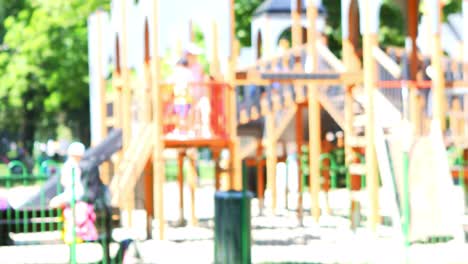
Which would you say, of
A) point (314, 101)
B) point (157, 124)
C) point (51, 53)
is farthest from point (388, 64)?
point (51, 53)

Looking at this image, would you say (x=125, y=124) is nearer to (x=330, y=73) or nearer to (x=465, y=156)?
(x=330, y=73)

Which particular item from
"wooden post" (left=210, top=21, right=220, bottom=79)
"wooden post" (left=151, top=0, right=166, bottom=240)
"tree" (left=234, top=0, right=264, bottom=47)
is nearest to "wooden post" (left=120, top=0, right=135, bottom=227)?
"wooden post" (left=210, top=21, right=220, bottom=79)

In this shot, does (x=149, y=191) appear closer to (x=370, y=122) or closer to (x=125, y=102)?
(x=125, y=102)

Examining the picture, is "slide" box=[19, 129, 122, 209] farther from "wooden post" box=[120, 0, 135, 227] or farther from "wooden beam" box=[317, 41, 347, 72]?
"wooden beam" box=[317, 41, 347, 72]

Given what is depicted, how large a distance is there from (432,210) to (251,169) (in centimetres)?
1007

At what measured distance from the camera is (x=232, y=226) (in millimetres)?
9539

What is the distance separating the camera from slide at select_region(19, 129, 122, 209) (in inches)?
418

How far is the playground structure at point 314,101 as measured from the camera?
1316 cm

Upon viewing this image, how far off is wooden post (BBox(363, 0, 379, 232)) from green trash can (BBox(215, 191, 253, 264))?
13.2 feet

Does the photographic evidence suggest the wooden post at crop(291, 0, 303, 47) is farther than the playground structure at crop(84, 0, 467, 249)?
Yes

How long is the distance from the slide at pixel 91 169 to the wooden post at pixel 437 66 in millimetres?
5430

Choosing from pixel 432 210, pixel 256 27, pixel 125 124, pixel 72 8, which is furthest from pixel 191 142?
pixel 72 8

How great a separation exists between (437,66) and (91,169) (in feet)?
20.6

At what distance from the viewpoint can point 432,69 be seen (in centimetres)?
1414
